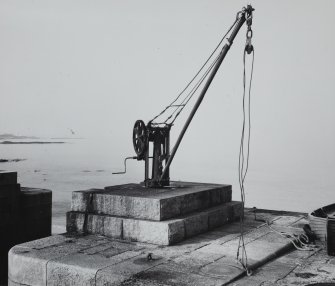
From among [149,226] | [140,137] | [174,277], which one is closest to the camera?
[174,277]

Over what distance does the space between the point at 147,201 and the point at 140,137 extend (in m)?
2.18

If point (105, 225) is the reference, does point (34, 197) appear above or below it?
above

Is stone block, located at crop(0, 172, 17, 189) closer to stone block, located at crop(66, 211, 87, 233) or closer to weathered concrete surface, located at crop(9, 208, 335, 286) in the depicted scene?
stone block, located at crop(66, 211, 87, 233)

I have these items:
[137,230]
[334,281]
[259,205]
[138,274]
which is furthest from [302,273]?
[259,205]

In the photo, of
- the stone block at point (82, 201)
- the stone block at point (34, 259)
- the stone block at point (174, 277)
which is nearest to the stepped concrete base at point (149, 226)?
the stone block at point (82, 201)

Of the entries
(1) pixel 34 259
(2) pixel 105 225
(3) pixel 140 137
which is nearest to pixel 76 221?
(2) pixel 105 225

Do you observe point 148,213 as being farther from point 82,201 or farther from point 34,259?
point 34,259

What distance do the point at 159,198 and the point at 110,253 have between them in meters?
1.35

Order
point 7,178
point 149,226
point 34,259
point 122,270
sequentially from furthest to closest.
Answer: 1. point 7,178
2. point 149,226
3. point 34,259
4. point 122,270

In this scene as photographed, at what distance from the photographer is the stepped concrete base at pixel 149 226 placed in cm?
733

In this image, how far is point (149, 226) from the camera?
7.44m

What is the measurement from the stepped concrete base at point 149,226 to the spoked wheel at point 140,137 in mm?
1922

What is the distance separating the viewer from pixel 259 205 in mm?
21031

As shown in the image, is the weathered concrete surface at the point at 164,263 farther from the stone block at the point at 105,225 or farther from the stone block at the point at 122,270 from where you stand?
the stone block at the point at 105,225
